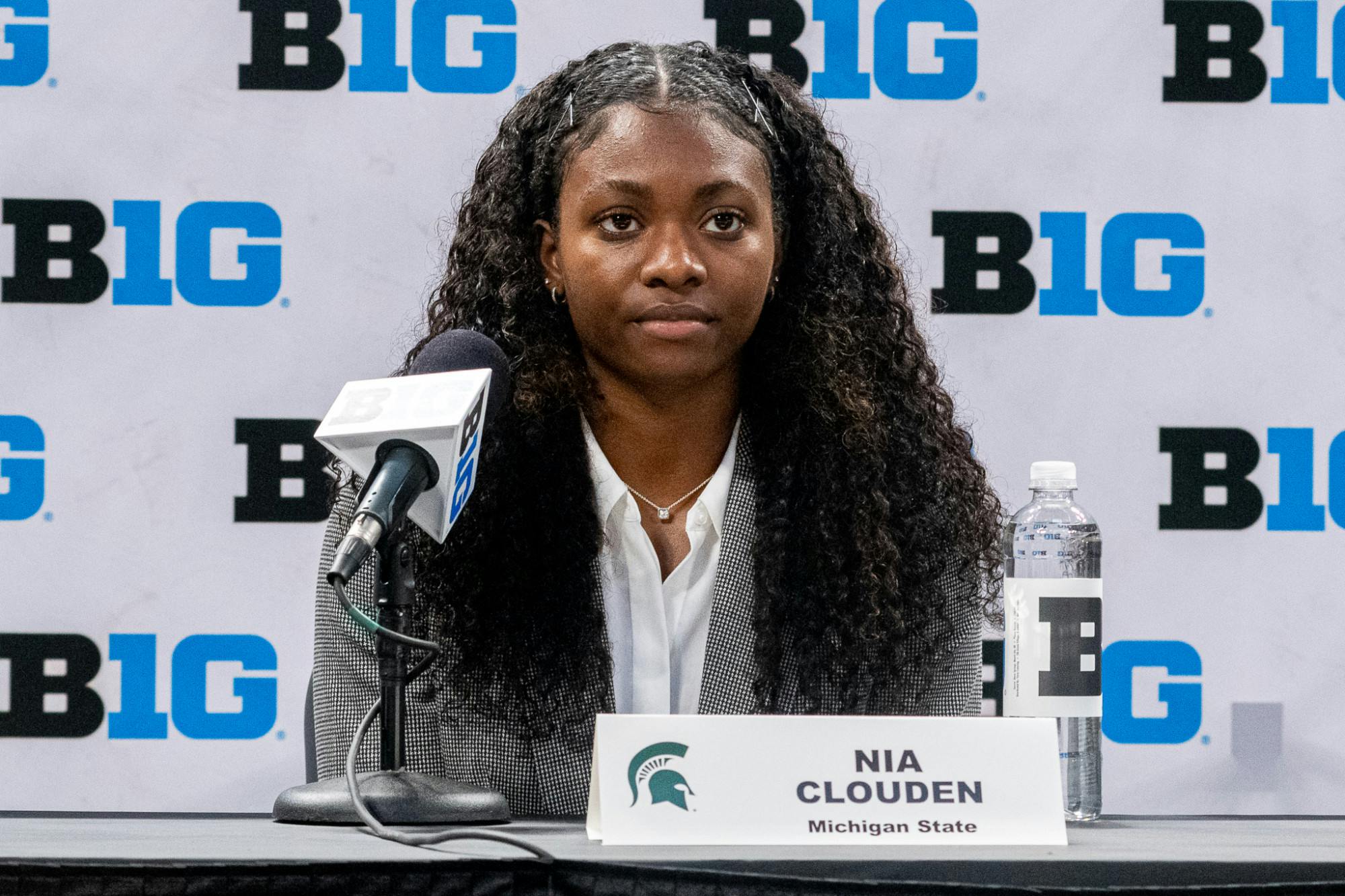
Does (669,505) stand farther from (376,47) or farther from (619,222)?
(376,47)

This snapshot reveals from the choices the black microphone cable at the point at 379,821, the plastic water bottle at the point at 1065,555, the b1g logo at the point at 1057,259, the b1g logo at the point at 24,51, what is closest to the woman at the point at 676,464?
the plastic water bottle at the point at 1065,555

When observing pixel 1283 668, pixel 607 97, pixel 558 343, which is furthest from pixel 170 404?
pixel 1283 668

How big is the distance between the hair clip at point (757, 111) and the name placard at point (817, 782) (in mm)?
751

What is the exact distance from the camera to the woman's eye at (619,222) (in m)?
1.34

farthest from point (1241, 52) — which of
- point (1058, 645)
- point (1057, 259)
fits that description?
point (1058, 645)

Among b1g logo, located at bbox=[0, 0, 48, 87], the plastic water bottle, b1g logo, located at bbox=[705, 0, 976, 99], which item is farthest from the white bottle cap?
b1g logo, located at bbox=[0, 0, 48, 87]

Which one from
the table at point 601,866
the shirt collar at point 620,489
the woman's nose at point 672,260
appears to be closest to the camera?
the table at point 601,866

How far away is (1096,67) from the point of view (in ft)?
6.88

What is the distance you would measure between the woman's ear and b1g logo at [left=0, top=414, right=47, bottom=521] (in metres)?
0.93

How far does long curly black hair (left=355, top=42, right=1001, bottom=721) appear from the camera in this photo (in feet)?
4.40

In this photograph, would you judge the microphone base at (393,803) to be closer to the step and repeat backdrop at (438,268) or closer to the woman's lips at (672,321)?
the woman's lips at (672,321)

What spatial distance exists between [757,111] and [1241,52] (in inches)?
40.5

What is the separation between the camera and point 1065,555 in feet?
4.45

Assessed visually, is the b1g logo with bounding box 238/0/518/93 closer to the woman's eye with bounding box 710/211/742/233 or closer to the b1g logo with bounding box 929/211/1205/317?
the b1g logo with bounding box 929/211/1205/317
